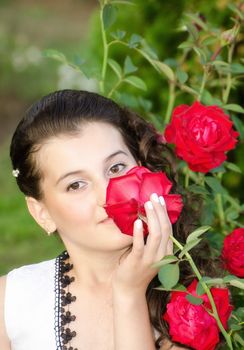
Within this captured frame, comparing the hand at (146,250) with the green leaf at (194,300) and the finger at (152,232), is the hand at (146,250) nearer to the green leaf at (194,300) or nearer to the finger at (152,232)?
the finger at (152,232)

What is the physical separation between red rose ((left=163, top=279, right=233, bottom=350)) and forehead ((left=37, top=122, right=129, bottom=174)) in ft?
1.41

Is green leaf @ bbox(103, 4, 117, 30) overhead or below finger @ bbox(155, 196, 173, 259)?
overhead

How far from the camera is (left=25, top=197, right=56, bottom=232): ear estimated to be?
227cm

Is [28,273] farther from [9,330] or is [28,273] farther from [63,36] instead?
[63,36]

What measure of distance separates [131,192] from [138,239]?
155 millimetres

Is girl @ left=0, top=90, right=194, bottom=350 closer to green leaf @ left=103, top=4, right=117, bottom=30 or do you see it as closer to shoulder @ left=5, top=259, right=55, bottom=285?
shoulder @ left=5, top=259, right=55, bottom=285

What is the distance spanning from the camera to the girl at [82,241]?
6.54 ft

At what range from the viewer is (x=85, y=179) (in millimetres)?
2039

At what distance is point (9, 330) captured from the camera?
2381 mm

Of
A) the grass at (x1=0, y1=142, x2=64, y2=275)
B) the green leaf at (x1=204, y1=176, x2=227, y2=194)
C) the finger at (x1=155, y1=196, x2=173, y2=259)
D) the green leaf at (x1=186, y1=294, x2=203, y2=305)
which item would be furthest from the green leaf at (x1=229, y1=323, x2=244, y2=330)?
the grass at (x1=0, y1=142, x2=64, y2=275)

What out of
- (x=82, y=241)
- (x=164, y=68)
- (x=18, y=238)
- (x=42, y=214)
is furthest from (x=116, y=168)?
(x=18, y=238)

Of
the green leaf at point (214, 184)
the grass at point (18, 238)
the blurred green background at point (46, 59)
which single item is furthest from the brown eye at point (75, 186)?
the grass at point (18, 238)

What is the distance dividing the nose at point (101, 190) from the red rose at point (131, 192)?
0.35 metres

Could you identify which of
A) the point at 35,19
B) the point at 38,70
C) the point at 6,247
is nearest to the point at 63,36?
the point at 35,19
